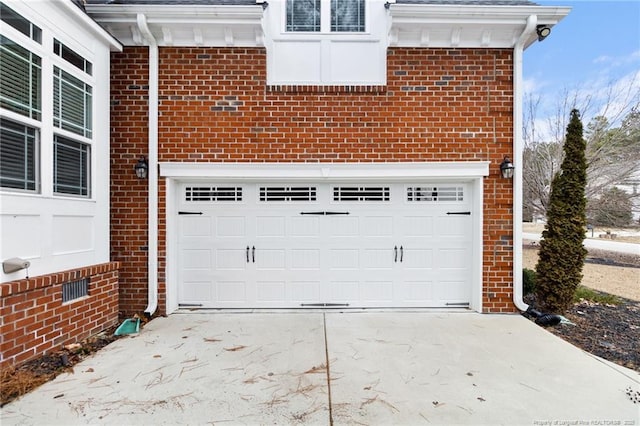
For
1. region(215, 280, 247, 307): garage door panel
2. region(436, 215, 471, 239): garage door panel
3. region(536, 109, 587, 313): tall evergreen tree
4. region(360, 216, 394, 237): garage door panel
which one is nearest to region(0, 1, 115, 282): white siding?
region(215, 280, 247, 307): garage door panel

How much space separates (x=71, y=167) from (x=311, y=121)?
10.2ft

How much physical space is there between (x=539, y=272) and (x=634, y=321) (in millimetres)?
1469

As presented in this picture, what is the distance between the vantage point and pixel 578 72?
33.0ft

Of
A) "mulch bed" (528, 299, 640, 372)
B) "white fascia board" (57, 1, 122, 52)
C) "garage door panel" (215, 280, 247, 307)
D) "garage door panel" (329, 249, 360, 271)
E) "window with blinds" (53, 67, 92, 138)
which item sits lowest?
"mulch bed" (528, 299, 640, 372)

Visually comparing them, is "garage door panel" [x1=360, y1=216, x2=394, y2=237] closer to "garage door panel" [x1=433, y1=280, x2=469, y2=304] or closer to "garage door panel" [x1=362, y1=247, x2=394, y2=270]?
"garage door panel" [x1=362, y1=247, x2=394, y2=270]

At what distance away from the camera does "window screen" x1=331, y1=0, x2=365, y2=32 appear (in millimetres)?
4820

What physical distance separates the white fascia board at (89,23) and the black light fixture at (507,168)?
5.67 metres

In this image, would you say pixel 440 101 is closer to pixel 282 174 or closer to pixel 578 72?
pixel 282 174

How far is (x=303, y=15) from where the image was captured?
4840mm

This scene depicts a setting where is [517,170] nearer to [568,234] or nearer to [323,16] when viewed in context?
[568,234]

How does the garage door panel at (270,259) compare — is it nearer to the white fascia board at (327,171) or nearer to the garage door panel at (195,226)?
the garage door panel at (195,226)

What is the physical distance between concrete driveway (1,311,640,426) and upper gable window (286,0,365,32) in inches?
171

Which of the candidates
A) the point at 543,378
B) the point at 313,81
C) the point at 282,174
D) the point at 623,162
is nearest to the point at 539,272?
the point at 543,378

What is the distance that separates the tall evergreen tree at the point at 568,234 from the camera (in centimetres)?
467
